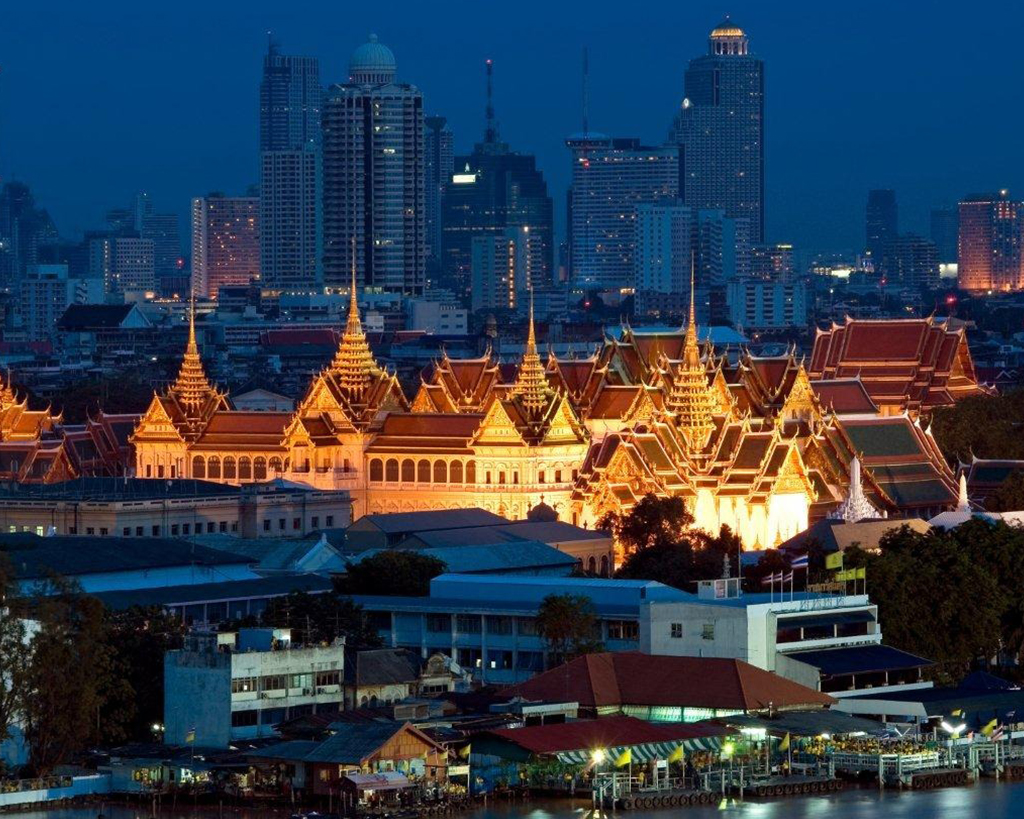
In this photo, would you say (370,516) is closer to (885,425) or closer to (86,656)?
(885,425)

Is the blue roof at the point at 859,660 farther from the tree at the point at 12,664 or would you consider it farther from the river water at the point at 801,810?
the tree at the point at 12,664

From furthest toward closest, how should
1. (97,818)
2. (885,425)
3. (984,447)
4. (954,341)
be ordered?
1. (954,341)
2. (984,447)
3. (885,425)
4. (97,818)

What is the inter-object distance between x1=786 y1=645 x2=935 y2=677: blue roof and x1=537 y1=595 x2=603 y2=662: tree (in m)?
4.03

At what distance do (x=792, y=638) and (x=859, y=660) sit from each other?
1.36m

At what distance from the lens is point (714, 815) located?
6550cm

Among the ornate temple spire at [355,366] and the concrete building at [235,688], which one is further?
the ornate temple spire at [355,366]

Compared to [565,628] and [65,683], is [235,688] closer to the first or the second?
[65,683]

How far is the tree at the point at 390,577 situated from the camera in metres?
82.2

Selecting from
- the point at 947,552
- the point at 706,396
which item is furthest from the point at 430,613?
the point at 706,396

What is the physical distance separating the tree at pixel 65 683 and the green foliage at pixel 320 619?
4.39 metres

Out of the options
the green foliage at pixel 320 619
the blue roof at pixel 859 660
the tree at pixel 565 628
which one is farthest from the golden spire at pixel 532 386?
the blue roof at pixel 859 660

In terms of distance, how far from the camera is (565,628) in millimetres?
75125

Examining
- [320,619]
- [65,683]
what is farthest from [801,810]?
[65,683]

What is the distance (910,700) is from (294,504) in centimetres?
3291
